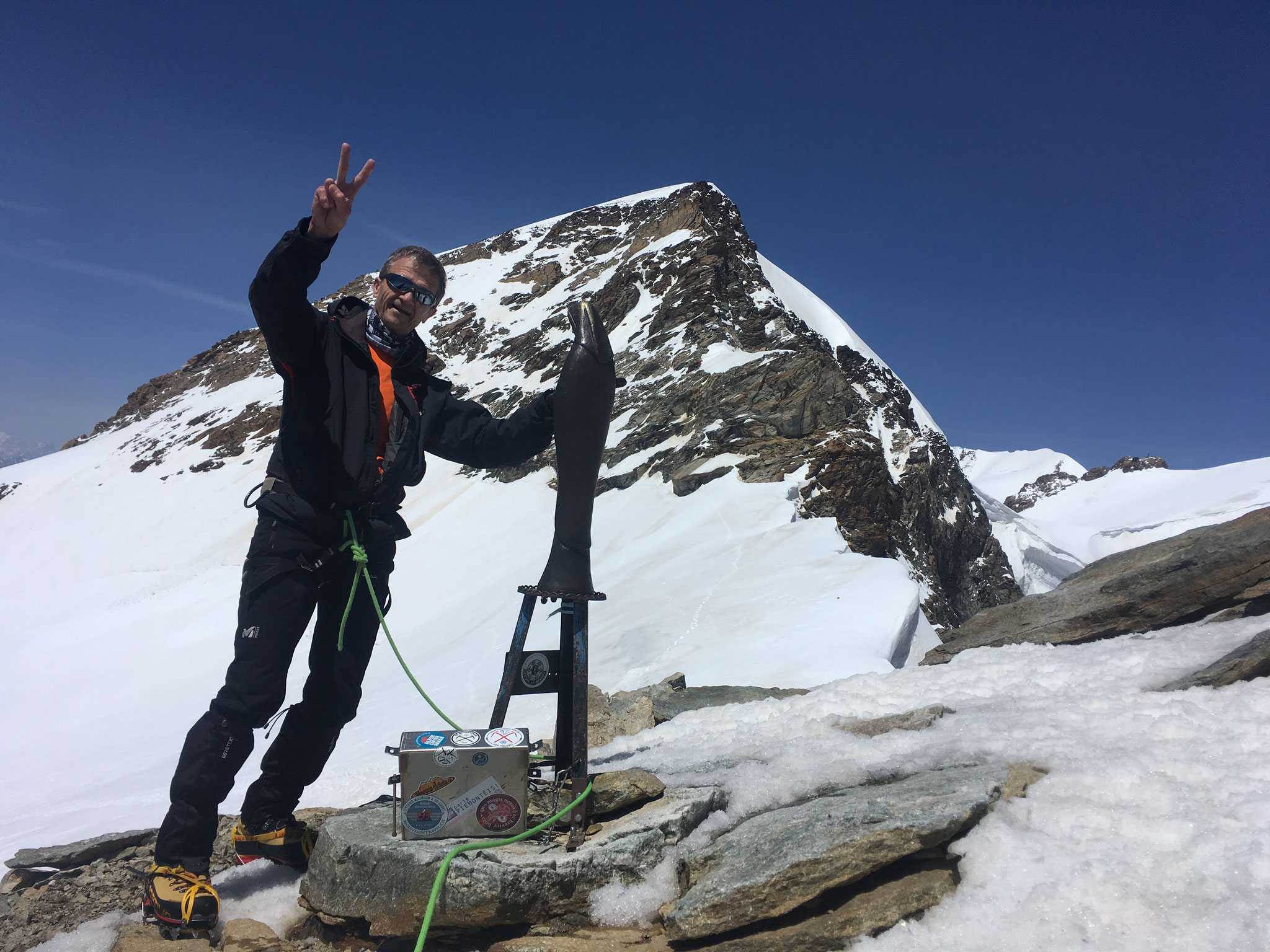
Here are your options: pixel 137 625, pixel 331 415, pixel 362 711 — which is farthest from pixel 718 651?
pixel 137 625

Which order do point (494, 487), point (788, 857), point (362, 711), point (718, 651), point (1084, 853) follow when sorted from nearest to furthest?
1. point (1084, 853)
2. point (788, 857)
3. point (718, 651)
4. point (362, 711)
5. point (494, 487)

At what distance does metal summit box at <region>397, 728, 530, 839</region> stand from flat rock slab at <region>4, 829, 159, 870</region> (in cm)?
231

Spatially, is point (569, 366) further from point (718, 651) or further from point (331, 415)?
point (718, 651)

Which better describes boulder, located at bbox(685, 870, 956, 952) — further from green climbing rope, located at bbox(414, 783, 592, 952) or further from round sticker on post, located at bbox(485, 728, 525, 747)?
round sticker on post, located at bbox(485, 728, 525, 747)

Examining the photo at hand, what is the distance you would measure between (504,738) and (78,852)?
106 inches

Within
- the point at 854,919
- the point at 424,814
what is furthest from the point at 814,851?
the point at 424,814

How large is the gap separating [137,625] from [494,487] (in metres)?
10.2

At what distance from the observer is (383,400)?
2.91 m

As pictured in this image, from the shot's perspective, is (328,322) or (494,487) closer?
(328,322)

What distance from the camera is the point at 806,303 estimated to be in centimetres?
3647

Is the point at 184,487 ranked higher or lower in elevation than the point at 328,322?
higher

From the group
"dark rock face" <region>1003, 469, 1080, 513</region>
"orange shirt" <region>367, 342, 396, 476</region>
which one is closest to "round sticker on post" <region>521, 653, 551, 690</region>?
"orange shirt" <region>367, 342, 396, 476</region>

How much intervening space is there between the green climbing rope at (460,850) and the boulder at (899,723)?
58.0 inches

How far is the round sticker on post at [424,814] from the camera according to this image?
2.38 m
